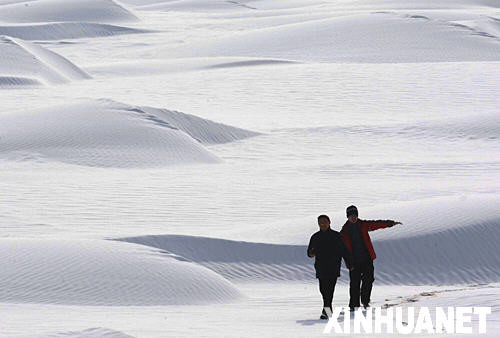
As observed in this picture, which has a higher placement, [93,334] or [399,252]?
[399,252]

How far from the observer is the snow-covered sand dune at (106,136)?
1538cm

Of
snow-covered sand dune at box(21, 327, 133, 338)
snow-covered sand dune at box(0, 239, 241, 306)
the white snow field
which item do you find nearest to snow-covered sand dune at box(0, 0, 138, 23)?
the white snow field

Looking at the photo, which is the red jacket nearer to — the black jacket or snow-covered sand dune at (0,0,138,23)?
the black jacket

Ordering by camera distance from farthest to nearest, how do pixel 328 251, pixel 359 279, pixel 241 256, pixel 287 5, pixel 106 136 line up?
pixel 287 5 → pixel 106 136 → pixel 241 256 → pixel 359 279 → pixel 328 251

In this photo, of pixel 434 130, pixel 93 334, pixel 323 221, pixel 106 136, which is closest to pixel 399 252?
pixel 323 221

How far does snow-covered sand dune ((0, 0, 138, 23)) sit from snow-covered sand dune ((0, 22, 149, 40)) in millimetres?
2018

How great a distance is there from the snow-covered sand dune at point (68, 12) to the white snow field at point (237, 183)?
11963mm

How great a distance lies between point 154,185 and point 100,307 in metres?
5.24

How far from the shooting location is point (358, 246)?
684cm

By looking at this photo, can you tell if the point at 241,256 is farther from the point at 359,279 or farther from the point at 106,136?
the point at 106,136

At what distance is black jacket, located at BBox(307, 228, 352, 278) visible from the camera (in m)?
Result: 6.66

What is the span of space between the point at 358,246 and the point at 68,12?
37997 millimetres

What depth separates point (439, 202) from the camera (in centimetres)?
1150

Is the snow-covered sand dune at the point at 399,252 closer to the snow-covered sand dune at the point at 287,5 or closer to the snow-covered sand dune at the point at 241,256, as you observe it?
the snow-covered sand dune at the point at 241,256
